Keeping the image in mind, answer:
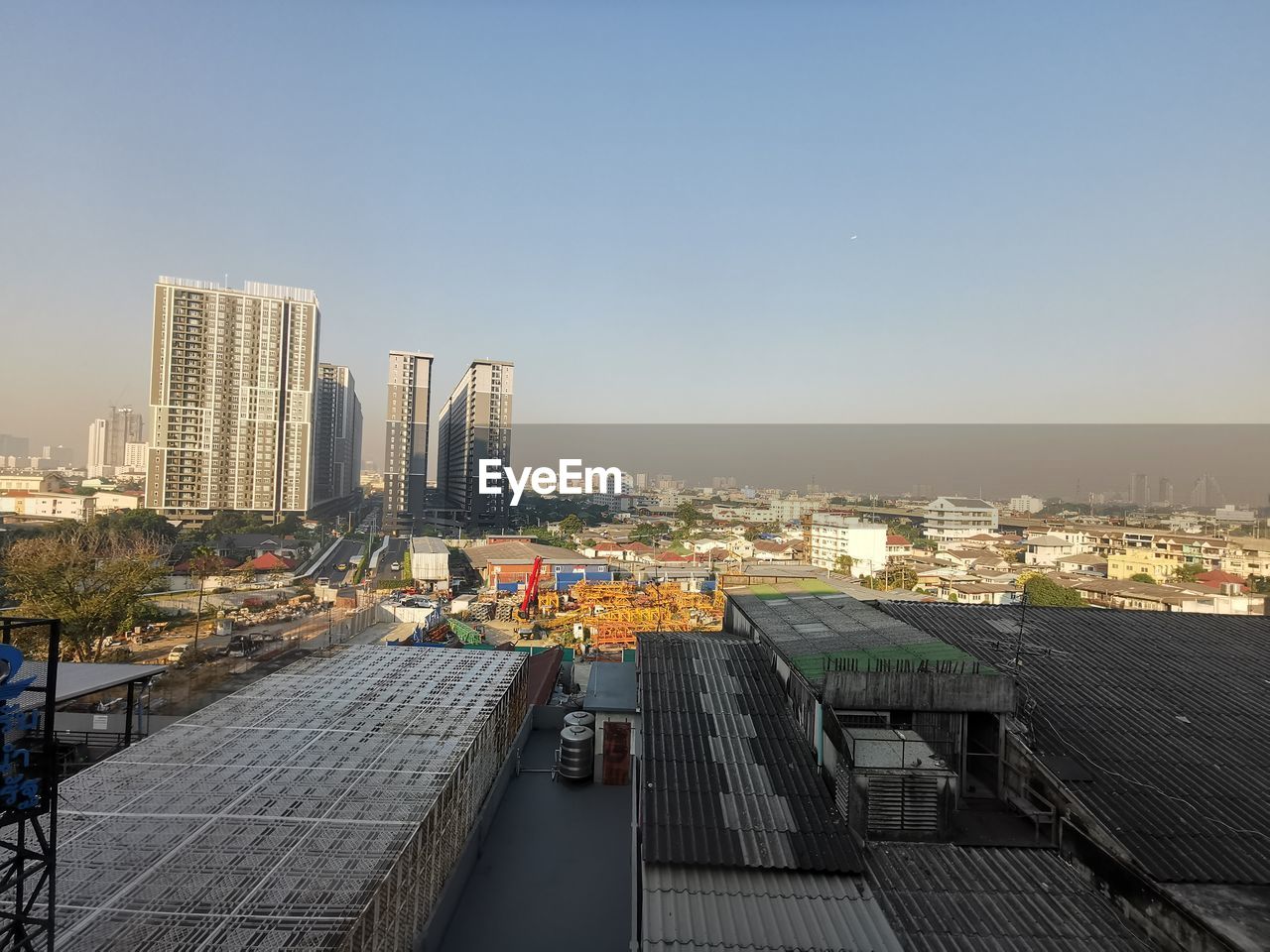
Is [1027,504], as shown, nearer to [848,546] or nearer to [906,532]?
[906,532]

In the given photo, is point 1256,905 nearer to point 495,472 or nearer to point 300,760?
point 300,760

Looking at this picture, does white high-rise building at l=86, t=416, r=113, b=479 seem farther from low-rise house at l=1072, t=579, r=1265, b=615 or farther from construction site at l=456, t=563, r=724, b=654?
low-rise house at l=1072, t=579, r=1265, b=615

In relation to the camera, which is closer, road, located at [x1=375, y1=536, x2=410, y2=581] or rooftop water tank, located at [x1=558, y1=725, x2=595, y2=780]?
rooftop water tank, located at [x1=558, y1=725, x2=595, y2=780]

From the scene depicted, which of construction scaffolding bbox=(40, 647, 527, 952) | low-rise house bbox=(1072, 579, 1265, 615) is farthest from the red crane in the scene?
low-rise house bbox=(1072, 579, 1265, 615)

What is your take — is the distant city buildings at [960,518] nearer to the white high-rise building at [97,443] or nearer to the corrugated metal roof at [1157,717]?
the corrugated metal roof at [1157,717]

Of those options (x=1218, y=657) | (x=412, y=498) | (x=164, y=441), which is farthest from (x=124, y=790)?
(x=412, y=498)

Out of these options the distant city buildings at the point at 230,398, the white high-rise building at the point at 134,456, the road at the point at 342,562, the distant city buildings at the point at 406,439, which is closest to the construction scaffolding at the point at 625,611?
the road at the point at 342,562
